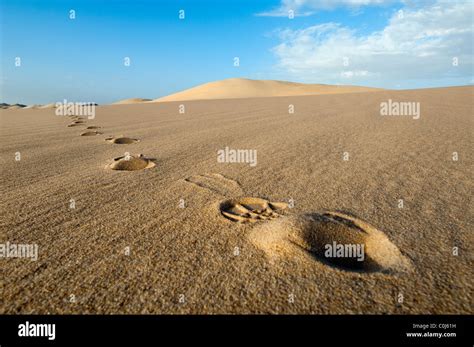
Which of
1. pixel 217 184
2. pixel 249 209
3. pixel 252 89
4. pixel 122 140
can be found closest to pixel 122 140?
pixel 122 140

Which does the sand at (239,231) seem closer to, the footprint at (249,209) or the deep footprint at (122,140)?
the footprint at (249,209)

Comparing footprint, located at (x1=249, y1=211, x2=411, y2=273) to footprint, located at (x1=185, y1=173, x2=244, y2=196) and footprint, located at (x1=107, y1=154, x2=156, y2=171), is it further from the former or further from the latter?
footprint, located at (x1=107, y1=154, x2=156, y2=171)

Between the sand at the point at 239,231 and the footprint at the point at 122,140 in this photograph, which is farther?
the footprint at the point at 122,140

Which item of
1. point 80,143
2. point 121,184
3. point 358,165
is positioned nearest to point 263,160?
point 358,165

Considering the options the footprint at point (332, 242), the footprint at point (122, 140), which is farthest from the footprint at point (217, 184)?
the footprint at point (122, 140)

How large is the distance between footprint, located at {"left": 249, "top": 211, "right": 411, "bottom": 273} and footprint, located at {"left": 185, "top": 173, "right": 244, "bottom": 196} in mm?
654

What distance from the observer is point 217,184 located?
261 cm

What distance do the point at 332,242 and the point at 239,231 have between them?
53 centimetres

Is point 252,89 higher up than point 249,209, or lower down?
higher up

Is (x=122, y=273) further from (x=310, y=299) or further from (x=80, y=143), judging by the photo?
(x=80, y=143)

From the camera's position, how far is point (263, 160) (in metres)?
3.36

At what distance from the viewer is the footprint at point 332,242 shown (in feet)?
4.89

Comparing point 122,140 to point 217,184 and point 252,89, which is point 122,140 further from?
point 252,89

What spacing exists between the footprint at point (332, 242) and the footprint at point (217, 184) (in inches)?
25.8
